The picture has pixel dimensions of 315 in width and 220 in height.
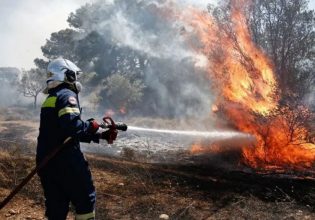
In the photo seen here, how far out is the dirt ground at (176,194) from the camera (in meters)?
6.13

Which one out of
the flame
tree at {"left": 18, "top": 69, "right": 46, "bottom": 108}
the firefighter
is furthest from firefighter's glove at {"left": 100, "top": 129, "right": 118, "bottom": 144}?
tree at {"left": 18, "top": 69, "right": 46, "bottom": 108}

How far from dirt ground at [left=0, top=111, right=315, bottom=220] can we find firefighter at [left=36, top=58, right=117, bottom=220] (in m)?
1.85

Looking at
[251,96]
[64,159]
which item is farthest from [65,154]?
[251,96]

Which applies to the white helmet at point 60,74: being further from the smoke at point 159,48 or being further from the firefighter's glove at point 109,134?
the smoke at point 159,48

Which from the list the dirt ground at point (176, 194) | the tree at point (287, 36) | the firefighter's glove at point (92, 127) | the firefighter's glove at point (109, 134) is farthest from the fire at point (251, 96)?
the firefighter's glove at point (92, 127)

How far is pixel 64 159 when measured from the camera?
13.7 feet

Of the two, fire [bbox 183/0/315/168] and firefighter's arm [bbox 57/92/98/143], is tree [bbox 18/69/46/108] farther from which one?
firefighter's arm [bbox 57/92/98/143]

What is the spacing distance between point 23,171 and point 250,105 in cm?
818

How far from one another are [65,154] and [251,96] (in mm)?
10183

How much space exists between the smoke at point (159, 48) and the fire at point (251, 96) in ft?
49.2

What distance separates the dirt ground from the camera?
6133 mm

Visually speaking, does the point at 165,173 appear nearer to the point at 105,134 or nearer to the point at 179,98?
the point at 105,134

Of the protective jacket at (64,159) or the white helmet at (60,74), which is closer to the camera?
the protective jacket at (64,159)

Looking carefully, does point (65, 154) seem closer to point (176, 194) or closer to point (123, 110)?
point (176, 194)
